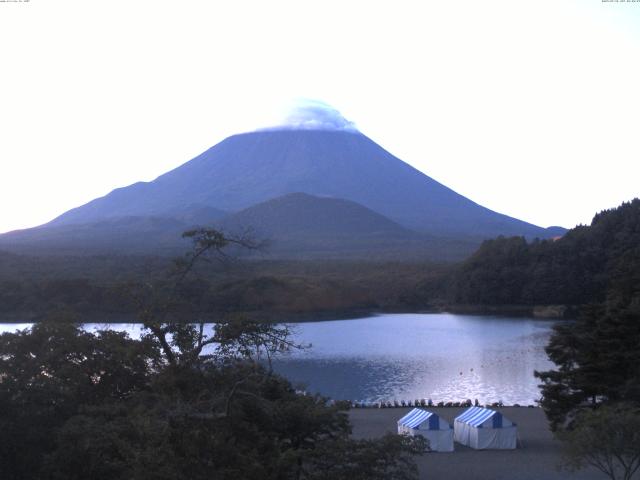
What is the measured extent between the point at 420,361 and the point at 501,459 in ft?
37.5

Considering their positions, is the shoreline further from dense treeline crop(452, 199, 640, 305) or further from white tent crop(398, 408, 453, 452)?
white tent crop(398, 408, 453, 452)

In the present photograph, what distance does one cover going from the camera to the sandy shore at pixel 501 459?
34.8 feet

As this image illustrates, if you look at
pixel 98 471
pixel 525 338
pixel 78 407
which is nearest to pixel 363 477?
pixel 98 471

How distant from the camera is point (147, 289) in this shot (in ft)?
22.5

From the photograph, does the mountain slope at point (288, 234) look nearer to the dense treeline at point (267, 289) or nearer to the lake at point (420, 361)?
the dense treeline at point (267, 289)

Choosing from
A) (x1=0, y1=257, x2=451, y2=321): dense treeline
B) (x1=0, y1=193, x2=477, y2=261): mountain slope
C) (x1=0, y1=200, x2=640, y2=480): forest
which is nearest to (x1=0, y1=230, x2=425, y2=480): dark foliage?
(x1=0, y1=200, x2=640, y2=480): forest

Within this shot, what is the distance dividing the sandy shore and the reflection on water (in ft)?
5.88

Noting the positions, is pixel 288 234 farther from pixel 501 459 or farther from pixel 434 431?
pixel 501 459

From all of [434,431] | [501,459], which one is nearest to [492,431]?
[501,459]

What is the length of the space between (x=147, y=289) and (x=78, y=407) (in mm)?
1463

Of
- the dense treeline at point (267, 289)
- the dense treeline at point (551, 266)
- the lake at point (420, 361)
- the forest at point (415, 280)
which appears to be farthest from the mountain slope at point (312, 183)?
the lake at point (420, 361)

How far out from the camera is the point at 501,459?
11594 millimetres

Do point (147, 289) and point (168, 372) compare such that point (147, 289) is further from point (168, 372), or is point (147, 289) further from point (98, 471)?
point (98, 471)

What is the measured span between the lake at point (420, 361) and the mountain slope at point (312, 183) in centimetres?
4942
